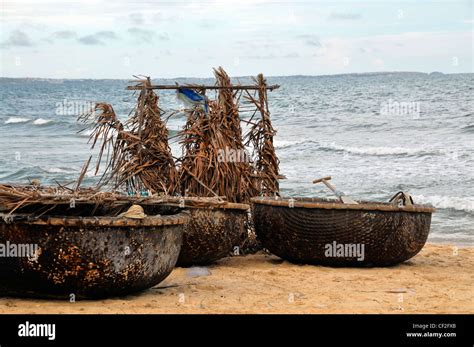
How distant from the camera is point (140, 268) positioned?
701cm

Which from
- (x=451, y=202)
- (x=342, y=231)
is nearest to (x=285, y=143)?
(x=451, y=202)

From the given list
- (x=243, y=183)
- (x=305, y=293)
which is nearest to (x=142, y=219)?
(x=305, y=293)

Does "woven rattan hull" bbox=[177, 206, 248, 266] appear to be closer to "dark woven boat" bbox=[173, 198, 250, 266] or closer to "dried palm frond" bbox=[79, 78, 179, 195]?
"dark woven boat" bbox=[173, 198, 250, 266]

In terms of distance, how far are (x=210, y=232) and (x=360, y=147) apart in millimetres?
17953

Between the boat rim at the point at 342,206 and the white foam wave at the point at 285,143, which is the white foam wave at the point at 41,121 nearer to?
the white foam wave at the point at 285,143

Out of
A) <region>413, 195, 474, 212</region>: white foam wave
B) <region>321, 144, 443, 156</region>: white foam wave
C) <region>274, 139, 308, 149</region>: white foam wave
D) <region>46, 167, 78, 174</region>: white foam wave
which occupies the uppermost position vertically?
<region>274, 139, 308, 149</region>: white foam wave

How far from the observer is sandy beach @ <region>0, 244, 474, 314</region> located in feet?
22.8

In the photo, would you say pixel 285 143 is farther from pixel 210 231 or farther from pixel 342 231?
pixel 210 231

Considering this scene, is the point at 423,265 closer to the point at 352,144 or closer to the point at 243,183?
the point at 243,183

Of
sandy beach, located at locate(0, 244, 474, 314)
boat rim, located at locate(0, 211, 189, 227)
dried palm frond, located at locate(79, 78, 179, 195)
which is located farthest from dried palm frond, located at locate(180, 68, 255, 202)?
boat rim, located at locate(0, 211, 189, 227)

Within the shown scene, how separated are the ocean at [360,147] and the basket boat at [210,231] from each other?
1503 millimetres

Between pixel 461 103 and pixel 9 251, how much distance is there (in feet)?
113
